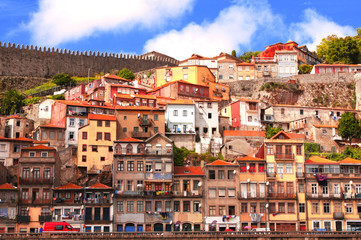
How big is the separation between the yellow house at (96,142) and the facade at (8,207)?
9.22 meters

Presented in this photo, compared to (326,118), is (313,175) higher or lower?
lower

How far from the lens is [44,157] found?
202 feet

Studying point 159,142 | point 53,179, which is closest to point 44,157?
point 53,179

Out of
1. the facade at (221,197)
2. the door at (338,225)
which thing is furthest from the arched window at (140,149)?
the door at (338,225)

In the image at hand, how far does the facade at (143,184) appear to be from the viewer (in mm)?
60938

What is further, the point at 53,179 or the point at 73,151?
the point at 73,151

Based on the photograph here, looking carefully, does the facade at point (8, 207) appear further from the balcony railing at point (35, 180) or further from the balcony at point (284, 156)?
the balcony at point (284, 156)

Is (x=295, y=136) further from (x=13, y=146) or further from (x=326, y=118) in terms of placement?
(x=13, y=146)

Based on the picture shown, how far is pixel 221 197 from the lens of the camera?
6262cm

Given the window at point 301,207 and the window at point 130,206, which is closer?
the window at point 130,206

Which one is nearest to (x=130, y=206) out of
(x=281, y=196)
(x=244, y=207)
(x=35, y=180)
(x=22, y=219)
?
(x=35, y=180)

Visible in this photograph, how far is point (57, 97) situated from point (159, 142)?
3258 cm

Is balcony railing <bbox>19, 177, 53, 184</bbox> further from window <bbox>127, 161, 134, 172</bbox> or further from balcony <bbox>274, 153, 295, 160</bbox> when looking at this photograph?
balcony <bbox>274, 153, 295, 160</bbox>

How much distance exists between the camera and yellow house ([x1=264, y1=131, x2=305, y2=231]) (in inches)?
2441
